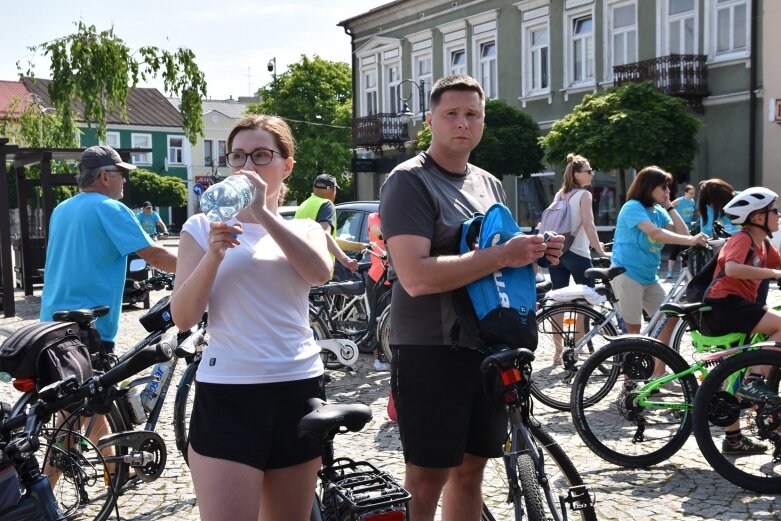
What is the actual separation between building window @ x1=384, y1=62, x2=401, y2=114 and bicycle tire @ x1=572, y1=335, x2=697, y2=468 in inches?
1325

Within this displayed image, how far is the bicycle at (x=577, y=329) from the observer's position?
24.5 feet

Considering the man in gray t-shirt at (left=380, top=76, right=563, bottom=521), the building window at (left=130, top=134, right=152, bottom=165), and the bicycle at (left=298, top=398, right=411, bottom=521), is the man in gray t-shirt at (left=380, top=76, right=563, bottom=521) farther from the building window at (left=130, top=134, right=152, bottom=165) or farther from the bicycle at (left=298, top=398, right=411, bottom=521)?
the building window at (left=130, top=134, right=152, bottom=165)

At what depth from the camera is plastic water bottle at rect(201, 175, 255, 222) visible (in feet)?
8.87

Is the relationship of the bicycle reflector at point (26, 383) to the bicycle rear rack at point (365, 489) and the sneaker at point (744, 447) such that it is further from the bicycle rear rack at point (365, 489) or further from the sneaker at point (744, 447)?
the sneaker at point (744, 447)

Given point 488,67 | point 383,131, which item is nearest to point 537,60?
point 488,67

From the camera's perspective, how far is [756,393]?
548 centimetres

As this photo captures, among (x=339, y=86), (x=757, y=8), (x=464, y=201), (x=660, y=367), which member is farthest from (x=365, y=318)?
(x=339, y=86)

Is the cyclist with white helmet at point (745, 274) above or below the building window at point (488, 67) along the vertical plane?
below

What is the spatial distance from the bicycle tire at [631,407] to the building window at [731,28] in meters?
19.9

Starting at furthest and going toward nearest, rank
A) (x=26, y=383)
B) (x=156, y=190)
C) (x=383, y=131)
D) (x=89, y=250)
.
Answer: (x=156, y=190) < (x=383, y=131) < (x=89, y=250) < (x=26, y=383)

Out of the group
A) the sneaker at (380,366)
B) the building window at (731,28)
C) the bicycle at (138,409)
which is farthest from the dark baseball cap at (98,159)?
the building window at (731,28)

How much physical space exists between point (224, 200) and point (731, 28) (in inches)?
939

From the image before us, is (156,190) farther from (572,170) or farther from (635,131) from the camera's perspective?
(572,170)

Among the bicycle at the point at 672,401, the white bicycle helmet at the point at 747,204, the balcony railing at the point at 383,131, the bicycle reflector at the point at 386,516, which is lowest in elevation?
the bicycle at the point at 672,401
